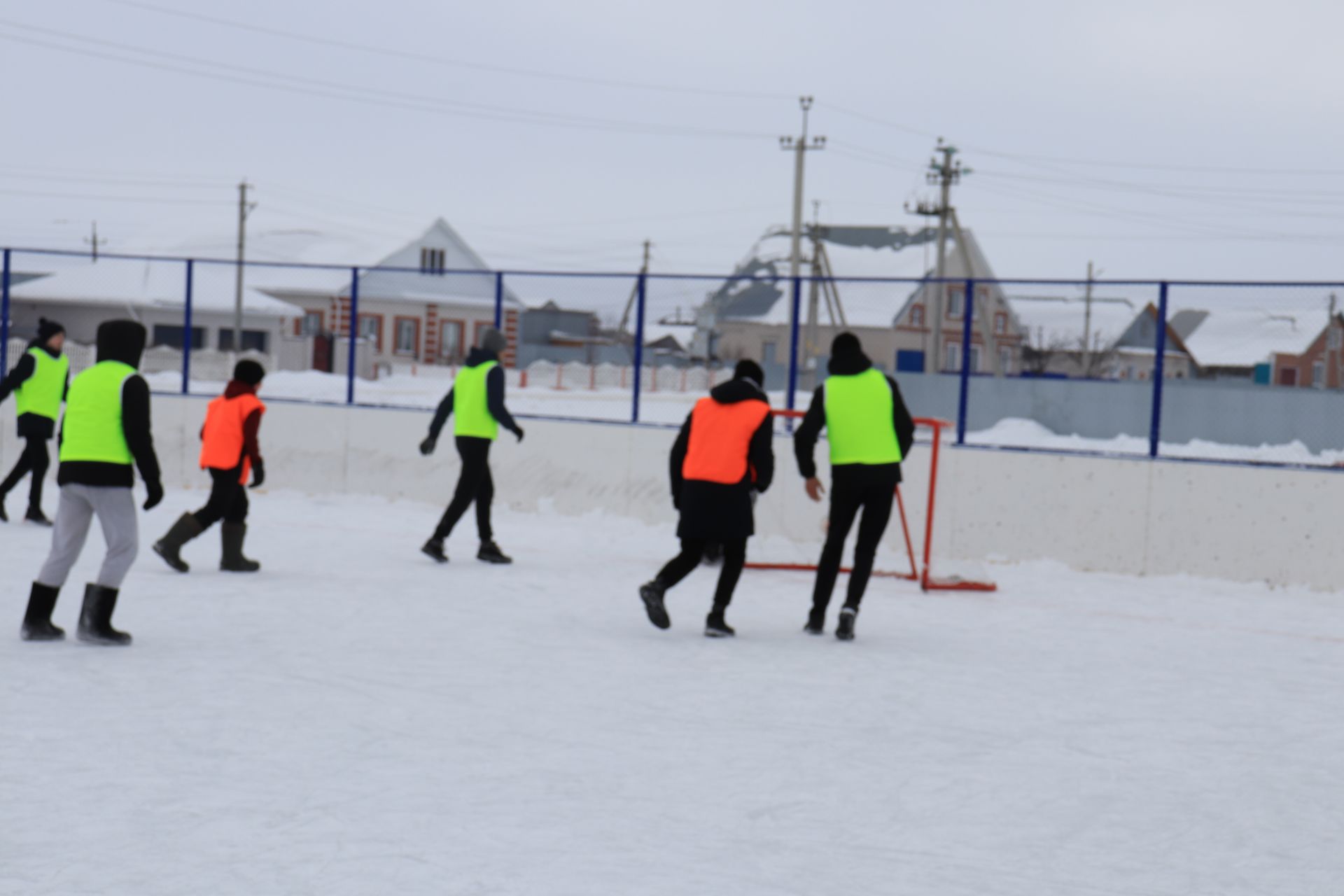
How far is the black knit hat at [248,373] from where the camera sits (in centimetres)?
910

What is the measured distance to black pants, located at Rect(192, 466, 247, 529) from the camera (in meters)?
9.21

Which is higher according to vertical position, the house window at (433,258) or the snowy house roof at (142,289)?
the house window at (433,258)

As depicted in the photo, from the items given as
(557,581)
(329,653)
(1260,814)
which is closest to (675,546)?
(557,581)

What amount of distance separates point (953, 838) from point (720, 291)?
12.8 meters

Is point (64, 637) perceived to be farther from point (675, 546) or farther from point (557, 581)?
point (675, 546)

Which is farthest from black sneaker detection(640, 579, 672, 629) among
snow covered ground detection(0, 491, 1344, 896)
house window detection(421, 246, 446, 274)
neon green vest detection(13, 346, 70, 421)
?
house window detection(421, 246, 446, 274)

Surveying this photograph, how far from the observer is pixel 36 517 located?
1155 centimetres

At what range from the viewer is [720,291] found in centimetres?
1689

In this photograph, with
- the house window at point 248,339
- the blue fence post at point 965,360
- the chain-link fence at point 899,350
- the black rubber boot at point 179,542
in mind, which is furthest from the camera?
the house window at point 248,339

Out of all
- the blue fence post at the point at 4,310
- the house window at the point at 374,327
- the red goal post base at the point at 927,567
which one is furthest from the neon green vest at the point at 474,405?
the house window at the point at 374,327

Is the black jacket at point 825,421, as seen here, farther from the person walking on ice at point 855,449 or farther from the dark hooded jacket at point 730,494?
the dark hooded jacket at point 730,494

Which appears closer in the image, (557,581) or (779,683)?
(779,683)

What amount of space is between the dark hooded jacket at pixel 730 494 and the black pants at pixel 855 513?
384 millimetres

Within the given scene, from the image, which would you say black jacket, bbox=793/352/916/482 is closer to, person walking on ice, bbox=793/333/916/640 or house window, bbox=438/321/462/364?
person walking on ice, bbox=793/333/916/640
